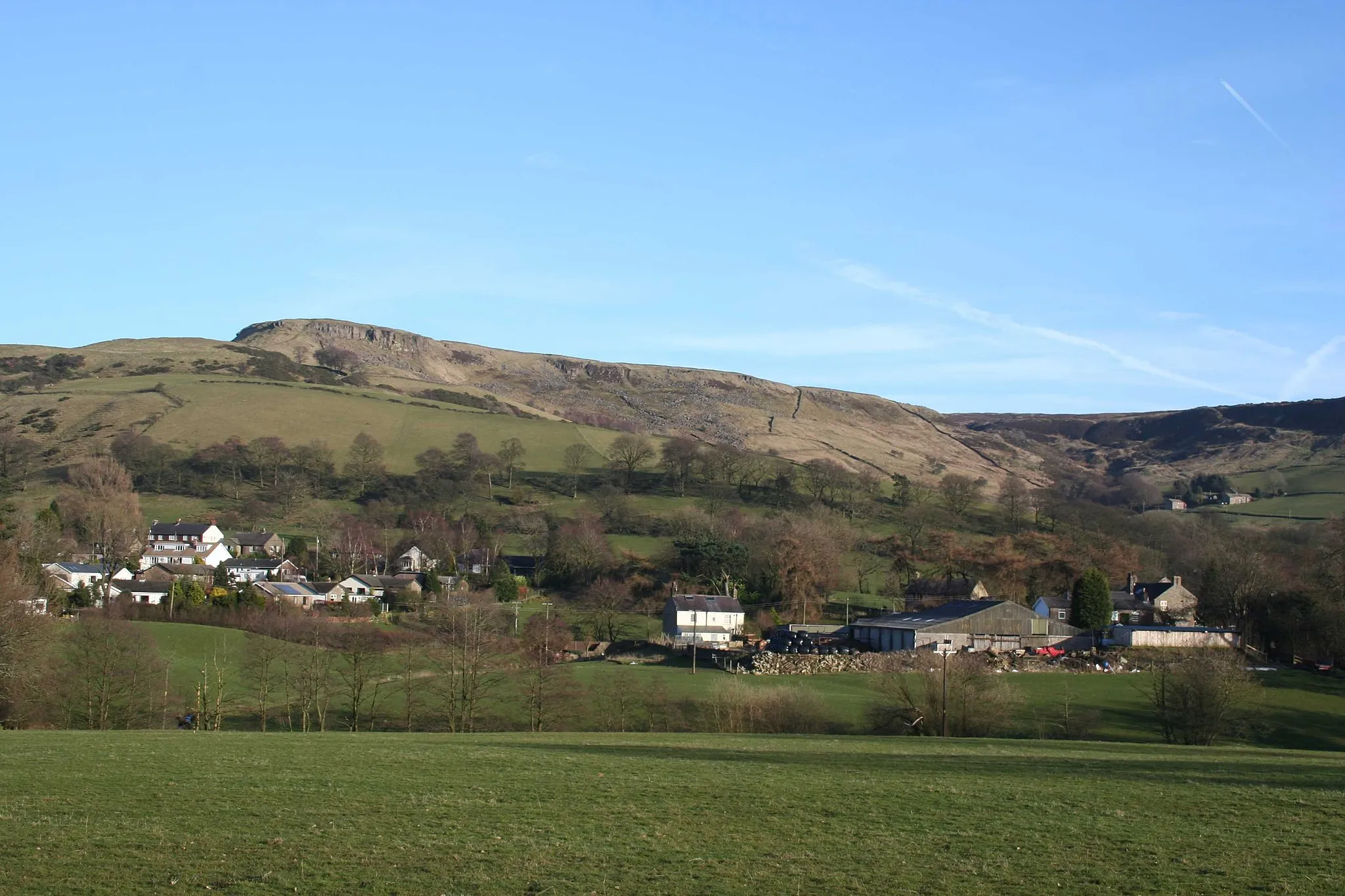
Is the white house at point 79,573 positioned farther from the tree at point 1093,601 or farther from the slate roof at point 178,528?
the tree at point 1093,601

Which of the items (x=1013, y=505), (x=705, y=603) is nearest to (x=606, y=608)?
(x=705, y=603)

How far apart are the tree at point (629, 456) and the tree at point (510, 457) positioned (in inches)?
562

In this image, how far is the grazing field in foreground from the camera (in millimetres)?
13750

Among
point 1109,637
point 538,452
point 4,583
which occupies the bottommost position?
point 1109,637

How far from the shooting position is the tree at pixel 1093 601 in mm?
88812

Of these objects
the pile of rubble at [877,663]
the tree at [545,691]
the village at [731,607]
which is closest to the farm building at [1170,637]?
the village at [731,607]

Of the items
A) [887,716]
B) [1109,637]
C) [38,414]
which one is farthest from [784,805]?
[38,414]

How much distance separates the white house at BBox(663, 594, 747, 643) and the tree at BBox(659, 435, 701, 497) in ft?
189

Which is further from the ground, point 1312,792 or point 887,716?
point 1312,792

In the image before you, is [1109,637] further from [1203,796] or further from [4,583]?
[4,583]

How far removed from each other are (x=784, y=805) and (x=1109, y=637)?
81.0m

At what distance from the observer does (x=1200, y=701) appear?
4856 cm

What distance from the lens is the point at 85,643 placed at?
1885 inches

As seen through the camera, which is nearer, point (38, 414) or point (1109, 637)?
point (1109, 637)
